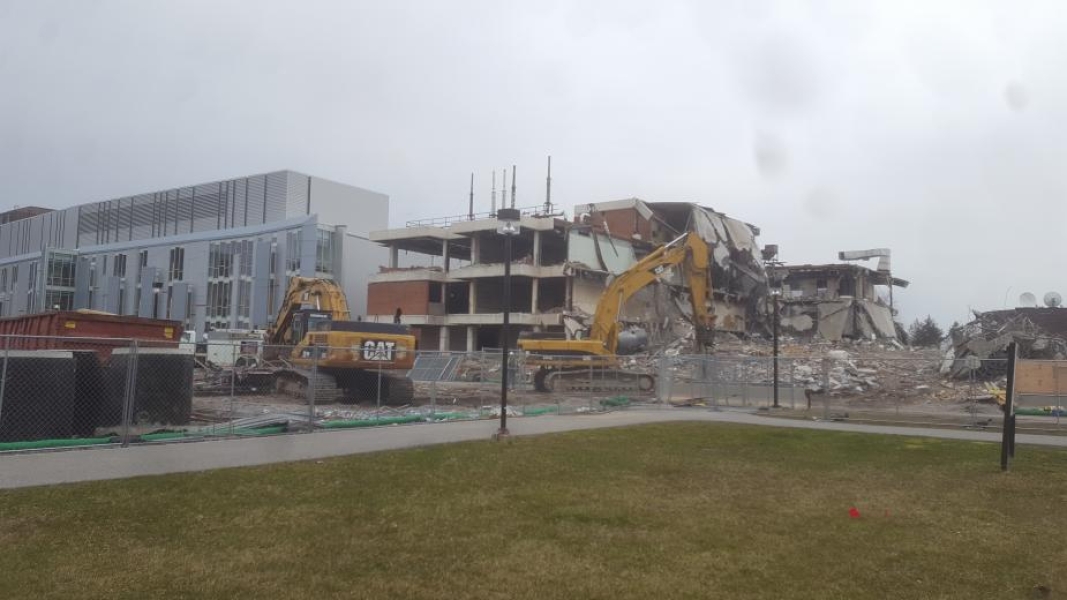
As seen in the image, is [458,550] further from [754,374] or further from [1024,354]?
[1024,354]

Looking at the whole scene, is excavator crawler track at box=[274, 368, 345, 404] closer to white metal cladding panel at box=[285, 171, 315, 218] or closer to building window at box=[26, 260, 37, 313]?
white metal cladding panel at box=[285, 171, 315, 218]

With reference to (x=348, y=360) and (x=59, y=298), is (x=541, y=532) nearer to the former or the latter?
(x=348, y=360)

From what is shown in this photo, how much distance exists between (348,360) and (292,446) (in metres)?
10.0

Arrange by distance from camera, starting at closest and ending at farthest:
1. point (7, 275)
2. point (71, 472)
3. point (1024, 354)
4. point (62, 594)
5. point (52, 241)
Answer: point (62, 594) → point (71, 472) → point (1024, 354) → point (7, 275) → point (52, 241)

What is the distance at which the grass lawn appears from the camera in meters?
5.75

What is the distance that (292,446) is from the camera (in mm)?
12891

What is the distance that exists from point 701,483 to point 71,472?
8.08 metres

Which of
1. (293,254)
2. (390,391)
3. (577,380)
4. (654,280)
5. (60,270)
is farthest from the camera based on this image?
(60,270)

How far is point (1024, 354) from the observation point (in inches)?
1316

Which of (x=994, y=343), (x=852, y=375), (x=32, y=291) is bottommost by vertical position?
(x=852, y=375)

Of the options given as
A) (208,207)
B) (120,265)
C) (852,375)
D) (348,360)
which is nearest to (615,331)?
(348,360)

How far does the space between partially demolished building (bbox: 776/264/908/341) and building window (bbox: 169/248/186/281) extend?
5551cm

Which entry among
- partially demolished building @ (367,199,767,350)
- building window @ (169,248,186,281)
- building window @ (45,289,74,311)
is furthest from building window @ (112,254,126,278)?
partially demolished building @ (367,199,767,350)

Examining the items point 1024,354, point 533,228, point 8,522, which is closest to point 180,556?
point 8,522
